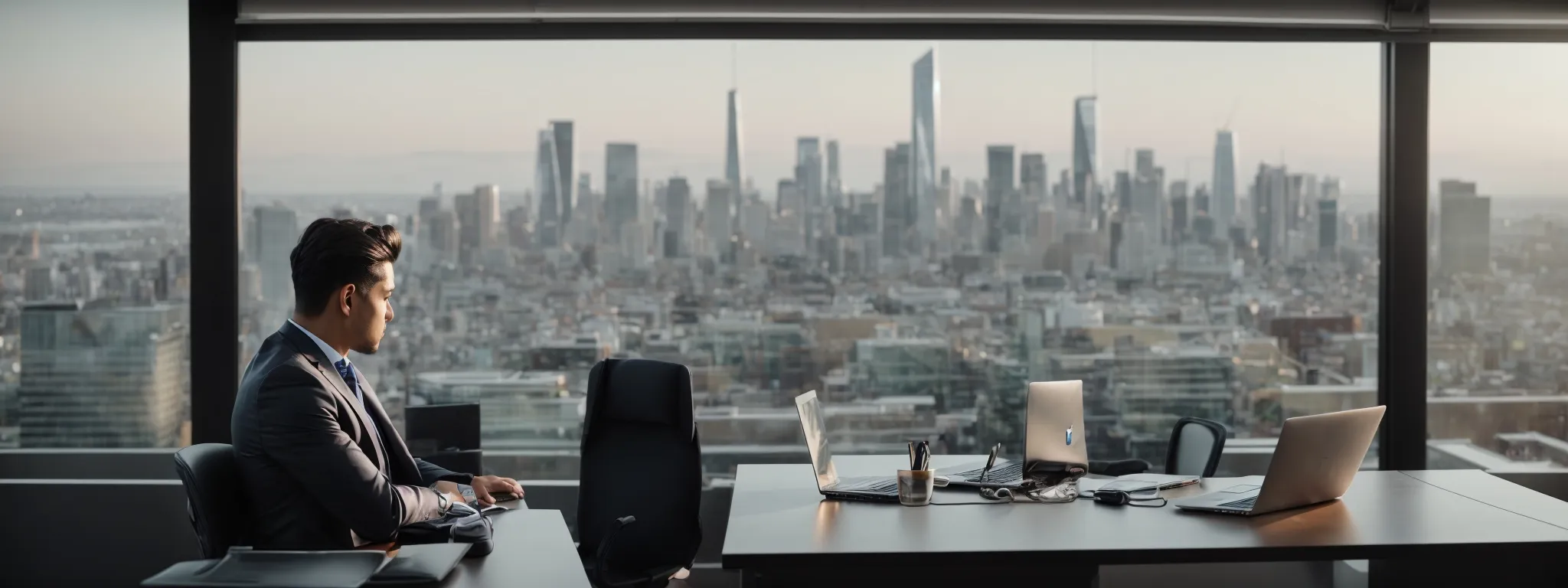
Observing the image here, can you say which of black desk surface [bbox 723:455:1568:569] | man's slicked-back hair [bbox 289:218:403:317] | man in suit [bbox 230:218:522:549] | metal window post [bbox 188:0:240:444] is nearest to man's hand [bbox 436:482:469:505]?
man in suit [bbox 230:218:522:549]

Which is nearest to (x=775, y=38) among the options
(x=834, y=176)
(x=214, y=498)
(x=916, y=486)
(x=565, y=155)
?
(x=834, y=176)

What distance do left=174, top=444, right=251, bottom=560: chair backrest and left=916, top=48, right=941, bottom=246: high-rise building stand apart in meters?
3.13

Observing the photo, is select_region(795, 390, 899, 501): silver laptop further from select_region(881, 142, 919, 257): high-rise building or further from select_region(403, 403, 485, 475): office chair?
select_region(881, 142, 919, 257): high-rise building

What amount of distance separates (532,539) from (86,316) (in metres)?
3.33

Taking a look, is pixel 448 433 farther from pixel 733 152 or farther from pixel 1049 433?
pixel 1049 433

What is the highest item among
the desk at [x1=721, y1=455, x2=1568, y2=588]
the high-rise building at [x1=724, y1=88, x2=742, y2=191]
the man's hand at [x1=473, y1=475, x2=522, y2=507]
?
the high-rise building at [x1=724, y1=88, x2=742, y2=191]

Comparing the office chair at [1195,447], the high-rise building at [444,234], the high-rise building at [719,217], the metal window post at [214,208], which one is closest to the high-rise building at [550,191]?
the high-rise building at [444,234]

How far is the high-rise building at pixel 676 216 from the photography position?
4961 millimetres

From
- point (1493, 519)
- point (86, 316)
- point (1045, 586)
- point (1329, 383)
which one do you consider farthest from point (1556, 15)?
point (86, 316)

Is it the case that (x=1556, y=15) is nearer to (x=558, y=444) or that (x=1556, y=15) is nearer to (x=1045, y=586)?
(x=1045, y=586)

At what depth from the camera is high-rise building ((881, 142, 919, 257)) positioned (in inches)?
196

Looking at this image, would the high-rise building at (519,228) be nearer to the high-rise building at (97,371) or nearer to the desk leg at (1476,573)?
the high-rise building at (97,371)

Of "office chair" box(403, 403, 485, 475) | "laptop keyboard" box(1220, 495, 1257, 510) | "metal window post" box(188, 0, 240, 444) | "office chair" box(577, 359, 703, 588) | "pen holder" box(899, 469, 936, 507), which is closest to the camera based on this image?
"laptop keyboard" box(1220, 495, 1257, 510)

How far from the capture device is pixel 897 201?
197 inches
